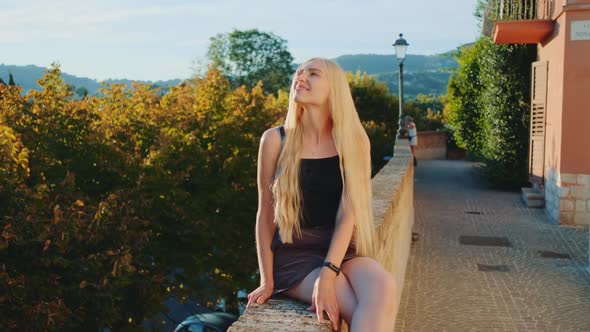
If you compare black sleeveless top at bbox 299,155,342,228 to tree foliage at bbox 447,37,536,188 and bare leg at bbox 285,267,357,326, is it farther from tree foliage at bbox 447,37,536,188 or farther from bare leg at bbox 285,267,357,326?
tree foliage at bbox 447,37,536,188

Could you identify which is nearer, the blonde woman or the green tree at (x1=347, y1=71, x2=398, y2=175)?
the blonde woman

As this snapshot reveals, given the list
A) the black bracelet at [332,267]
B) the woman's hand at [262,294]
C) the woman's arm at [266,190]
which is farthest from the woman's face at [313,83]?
the woman's hand at [262,294]

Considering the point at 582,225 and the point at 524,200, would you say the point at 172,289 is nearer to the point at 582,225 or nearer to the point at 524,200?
the point at 582,225

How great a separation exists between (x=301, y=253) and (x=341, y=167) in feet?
1.59

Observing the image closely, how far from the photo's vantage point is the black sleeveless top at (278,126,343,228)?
139 inches

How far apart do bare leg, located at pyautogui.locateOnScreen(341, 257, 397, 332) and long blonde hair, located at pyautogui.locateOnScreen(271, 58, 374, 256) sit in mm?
312

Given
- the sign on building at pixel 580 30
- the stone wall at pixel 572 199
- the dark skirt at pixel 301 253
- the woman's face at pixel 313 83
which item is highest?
the sign on building at pixel 580 30

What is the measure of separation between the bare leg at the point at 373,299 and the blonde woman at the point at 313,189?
0.10 metres

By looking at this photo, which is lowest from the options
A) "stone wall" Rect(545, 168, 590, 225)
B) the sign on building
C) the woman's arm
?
"stone wall" Rect(545, 168, 590, 225)

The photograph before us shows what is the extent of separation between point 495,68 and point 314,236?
45.8 ft

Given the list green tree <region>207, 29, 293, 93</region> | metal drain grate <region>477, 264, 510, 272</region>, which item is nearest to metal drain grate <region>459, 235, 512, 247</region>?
metal drain grate <region>477, 264, 510, 272</region>

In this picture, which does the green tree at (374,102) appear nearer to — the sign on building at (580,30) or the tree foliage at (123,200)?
the tree foliage at (123,200)

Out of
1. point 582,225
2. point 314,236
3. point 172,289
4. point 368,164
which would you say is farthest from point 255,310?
point 582,225

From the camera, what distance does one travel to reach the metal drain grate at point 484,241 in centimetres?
1061
